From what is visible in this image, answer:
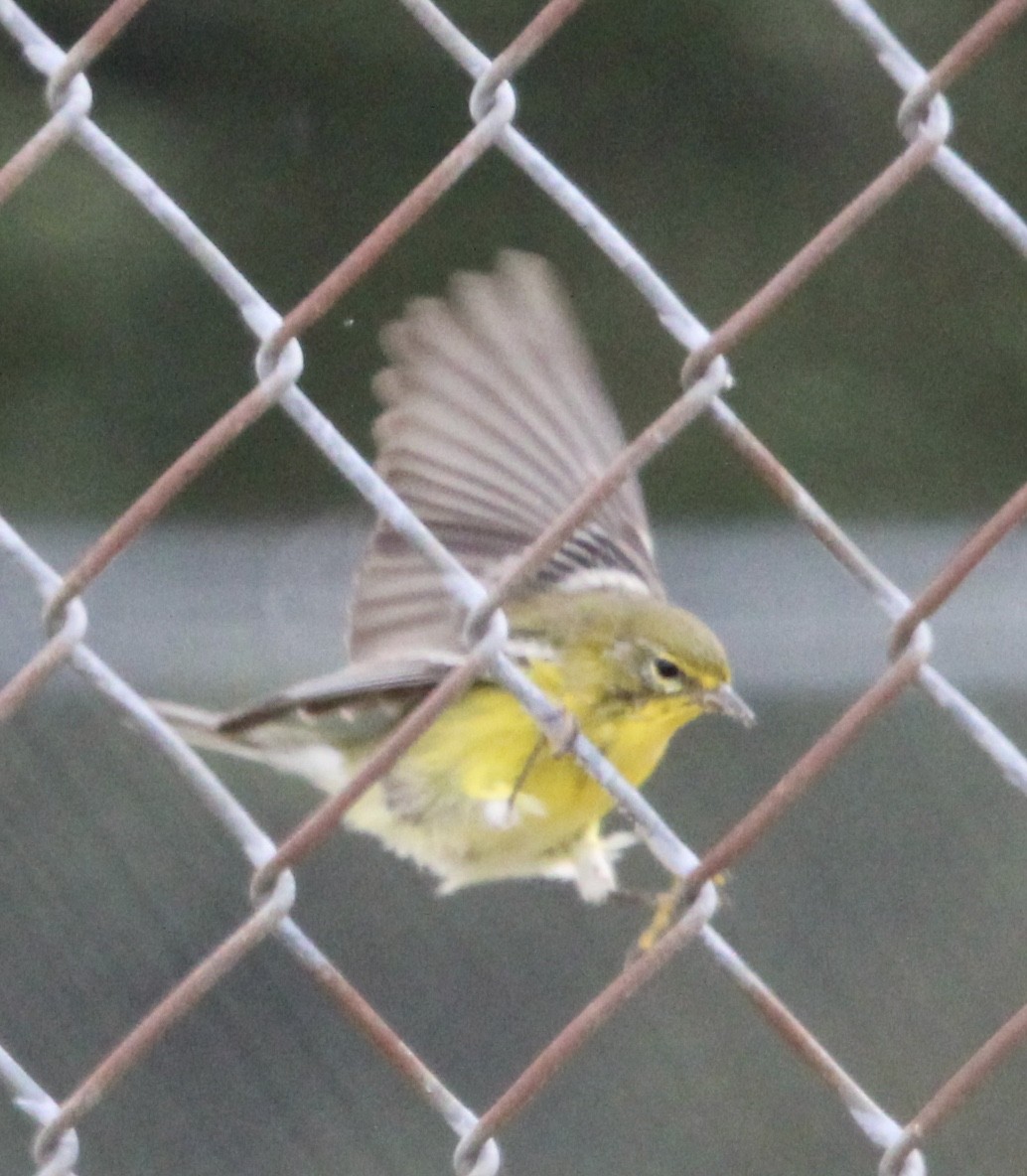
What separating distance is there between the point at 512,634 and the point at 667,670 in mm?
137

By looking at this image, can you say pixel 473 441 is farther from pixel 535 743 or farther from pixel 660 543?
pixel 660 543

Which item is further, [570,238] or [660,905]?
[570,238]

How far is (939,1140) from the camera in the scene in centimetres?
213

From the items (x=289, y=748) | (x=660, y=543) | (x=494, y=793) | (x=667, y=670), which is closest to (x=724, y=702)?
(x=667, y=670)

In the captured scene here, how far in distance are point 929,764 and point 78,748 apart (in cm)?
84

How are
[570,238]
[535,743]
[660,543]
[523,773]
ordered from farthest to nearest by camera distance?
[570,238] < [660,543] < [535,743] < [523,773]

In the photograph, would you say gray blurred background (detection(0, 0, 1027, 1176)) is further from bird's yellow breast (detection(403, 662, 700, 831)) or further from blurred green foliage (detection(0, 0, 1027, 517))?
bird's yellow breast (detection(403, 662, 700, 831))

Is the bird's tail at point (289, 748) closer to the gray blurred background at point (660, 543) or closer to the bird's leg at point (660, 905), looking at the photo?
the bird's leg at point (660, 905)

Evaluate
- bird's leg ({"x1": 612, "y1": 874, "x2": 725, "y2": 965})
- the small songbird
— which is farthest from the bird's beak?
bird's leg ({"x1": 612, "y1": 874, "x2": 725, "y2": 965})

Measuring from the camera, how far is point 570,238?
124 inches

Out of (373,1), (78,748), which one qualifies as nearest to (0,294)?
(373,1)

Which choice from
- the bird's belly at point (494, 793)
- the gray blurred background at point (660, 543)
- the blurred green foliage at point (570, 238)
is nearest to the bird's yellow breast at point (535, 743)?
the bird's belly at point (494, 793)

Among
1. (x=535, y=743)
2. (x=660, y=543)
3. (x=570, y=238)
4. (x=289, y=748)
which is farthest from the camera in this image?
(x=570, y=238)

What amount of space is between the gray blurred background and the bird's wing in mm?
618
